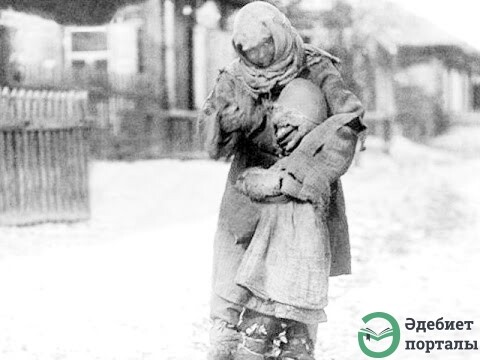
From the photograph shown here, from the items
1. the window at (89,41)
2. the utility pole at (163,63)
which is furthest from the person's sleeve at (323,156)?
the utility pole at (163,63)

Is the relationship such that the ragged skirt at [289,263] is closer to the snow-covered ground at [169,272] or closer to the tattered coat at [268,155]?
the tattered coat at [268,155]

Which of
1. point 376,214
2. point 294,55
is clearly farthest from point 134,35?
point 294,55

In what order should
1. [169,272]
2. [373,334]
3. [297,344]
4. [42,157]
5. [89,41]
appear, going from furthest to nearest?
[89,41] → [42,157] → [169,272] → [373,334] → [297,344]

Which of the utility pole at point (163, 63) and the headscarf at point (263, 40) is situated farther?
the utility pole at point (163, 63)

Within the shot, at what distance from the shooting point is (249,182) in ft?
9.77

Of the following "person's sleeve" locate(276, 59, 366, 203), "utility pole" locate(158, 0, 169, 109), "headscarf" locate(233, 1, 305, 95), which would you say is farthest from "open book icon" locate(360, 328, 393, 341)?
"utility pole" locate(158, 0, 169, 109)

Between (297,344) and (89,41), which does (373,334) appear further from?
(89,41)

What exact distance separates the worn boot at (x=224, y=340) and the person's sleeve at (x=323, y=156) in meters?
0.63

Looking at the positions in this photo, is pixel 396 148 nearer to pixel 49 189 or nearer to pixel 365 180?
pixel 365 180

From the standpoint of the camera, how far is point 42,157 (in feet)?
30.1

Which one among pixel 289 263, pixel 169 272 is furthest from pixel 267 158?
pixel 169 272

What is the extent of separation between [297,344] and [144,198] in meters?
8.04

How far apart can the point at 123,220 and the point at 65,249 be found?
66.7 inches

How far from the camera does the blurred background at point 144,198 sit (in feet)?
17.0
